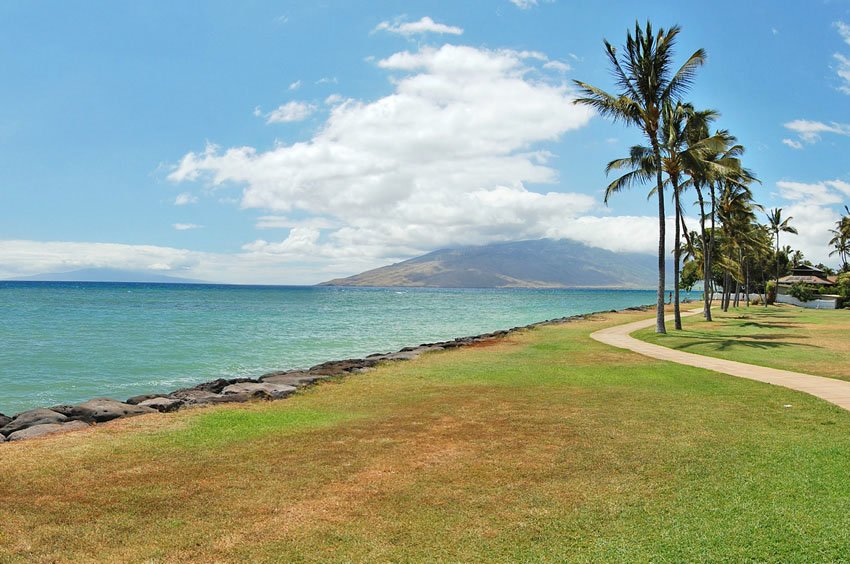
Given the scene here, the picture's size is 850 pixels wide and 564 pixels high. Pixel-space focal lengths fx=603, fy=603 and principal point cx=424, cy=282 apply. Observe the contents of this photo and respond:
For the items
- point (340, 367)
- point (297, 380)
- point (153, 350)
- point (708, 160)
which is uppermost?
point (708, 160)

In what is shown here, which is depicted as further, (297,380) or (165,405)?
(297,380)

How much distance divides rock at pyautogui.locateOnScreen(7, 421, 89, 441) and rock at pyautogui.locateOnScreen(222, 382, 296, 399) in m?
3.79

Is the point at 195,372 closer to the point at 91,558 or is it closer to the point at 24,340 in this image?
the point at 24,340

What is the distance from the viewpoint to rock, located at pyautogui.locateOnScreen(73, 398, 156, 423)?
38.3 feet

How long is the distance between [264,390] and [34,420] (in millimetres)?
4487

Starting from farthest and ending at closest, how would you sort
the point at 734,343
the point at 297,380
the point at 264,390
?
the point at 734,343
the point at 297,380
the point at 264,390

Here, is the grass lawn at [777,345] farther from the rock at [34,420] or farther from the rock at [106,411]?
the rock at [34,420]

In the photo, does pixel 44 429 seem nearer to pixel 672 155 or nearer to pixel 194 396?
pixel 194 396

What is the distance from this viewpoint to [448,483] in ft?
23.0

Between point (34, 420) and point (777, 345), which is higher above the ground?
point (777, 345)

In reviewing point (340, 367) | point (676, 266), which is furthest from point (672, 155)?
point (340, 367)

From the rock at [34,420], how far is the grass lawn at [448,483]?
1457 millimetres

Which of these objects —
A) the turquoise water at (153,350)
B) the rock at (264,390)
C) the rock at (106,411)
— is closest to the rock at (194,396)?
the rock at (264,390)

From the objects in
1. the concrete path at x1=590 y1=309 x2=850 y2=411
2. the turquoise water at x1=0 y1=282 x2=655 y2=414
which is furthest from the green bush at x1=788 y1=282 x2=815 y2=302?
the concrete path at x1=590 y1=309 x2=850 y2=411
